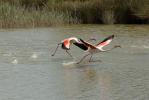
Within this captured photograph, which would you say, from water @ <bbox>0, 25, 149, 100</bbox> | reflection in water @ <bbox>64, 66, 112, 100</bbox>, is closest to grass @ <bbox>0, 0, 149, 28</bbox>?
water @ <bbox>0, 25, 149, 100</bbox>

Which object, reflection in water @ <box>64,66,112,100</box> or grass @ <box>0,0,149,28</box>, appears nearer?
reflection in water @ <box>64,66,112,100</box>

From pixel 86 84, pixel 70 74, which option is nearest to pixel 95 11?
pixel 70 74

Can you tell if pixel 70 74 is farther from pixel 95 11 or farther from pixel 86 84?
pixel 95 11

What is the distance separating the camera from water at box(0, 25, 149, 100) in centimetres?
841

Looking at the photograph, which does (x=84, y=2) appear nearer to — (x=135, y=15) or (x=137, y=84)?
(x=135, y=15)

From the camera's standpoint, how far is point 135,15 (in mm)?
28891

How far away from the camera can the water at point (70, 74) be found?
841 centimetres

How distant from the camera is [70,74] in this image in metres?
10.6

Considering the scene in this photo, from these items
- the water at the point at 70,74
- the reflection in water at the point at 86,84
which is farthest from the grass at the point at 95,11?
the reflection in water at the point at 86,84

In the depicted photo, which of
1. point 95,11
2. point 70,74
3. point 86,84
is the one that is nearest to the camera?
point 86,84

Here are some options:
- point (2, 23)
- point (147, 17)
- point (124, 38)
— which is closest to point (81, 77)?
point (124, 38)

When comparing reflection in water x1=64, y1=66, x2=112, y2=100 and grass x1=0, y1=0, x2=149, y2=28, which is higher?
reflection in water x1=64, y1=66, x2=112, y2=100

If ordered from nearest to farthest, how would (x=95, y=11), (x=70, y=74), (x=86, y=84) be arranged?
(x=86, y=84), (x=70, y=74), (x=95, y=11)

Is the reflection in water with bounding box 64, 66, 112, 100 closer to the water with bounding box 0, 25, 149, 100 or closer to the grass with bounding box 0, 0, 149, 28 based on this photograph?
the water with bounding box 0, 25, 149, 100
